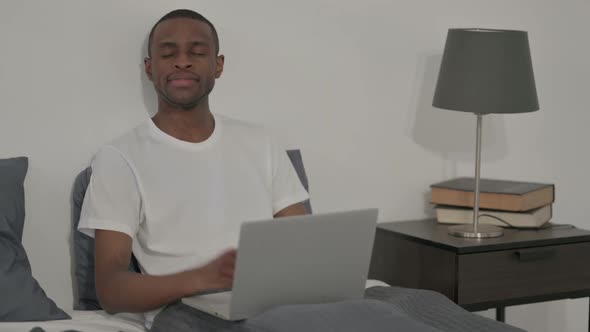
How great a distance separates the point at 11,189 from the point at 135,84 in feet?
1.45

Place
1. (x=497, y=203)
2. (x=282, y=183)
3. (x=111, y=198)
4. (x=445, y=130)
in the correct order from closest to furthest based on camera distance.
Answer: (x=111, y=198)
(x=282, y=183)
(x=497, y=203)
(x=445, y=130)

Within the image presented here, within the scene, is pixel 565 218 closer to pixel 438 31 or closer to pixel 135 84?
pixel 438 31

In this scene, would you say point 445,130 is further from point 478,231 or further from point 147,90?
point 147,90

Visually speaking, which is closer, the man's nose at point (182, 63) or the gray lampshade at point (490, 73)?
the man's nose at point (182, 63)

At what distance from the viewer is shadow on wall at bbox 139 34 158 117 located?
7.71ft

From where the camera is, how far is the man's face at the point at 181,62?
7.09ft

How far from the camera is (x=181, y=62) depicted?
2.16 m

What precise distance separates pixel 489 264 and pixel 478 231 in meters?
0.12

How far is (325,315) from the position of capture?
5.45ft

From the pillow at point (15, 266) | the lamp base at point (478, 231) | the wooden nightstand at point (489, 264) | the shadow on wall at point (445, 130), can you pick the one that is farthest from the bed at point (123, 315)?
the shadow on wall at point (445, 130)

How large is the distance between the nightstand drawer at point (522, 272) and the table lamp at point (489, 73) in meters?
0.39

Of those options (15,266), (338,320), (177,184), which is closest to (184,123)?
(177,184)

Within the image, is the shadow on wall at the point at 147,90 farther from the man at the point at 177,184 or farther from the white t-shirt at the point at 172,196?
the white t-shirt at the point at 172,196

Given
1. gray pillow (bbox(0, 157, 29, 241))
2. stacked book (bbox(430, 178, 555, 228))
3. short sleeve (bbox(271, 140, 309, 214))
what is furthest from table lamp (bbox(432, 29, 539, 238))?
gray pillow (bbox(0, 157, 29, 241))
